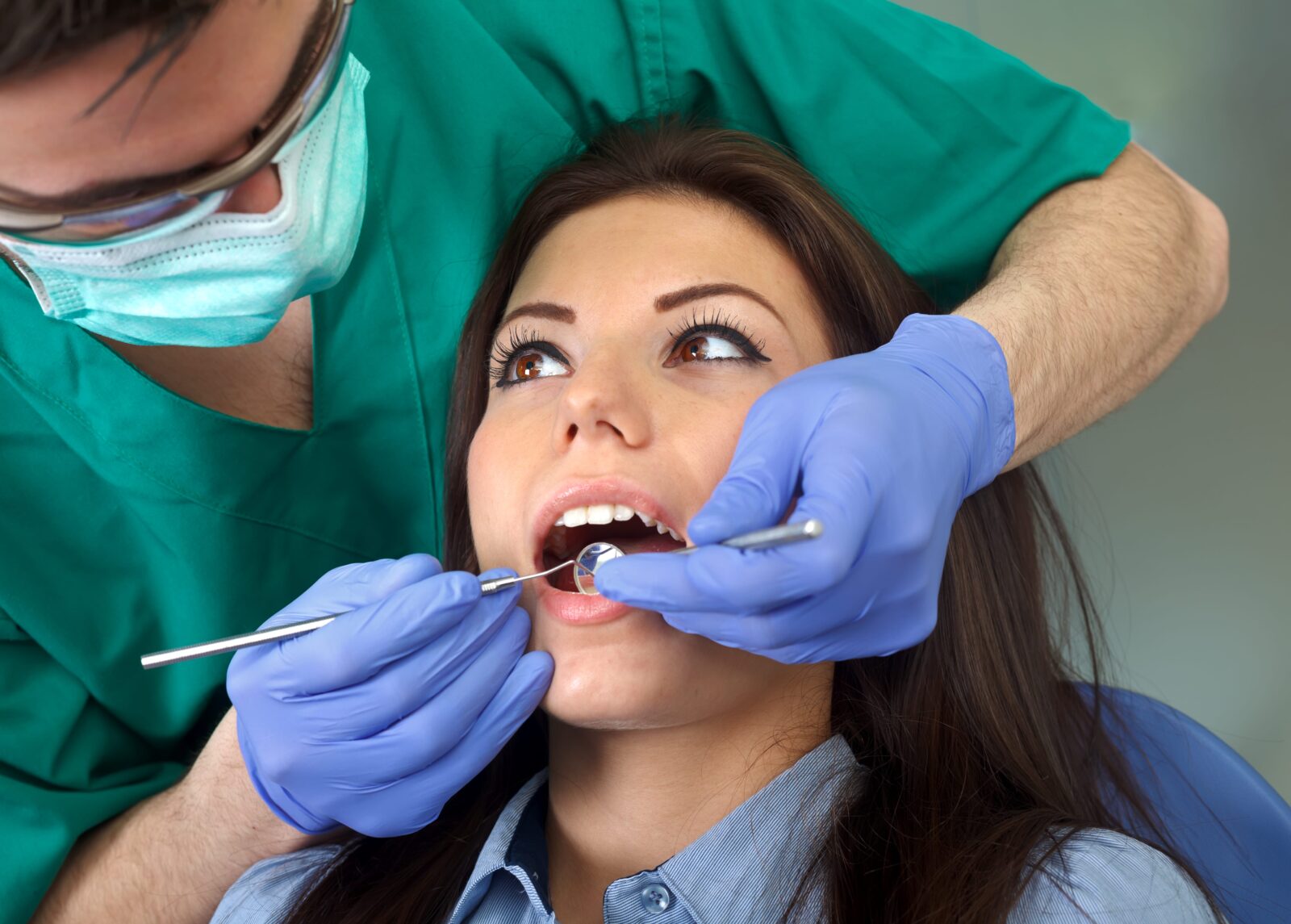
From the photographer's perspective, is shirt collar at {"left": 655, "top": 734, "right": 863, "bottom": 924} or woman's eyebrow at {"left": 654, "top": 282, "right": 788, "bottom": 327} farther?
woman's eyebrow at {"left": 654, "top": 282, "right": 788, "bottom": 327}

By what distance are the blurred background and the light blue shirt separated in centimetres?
108

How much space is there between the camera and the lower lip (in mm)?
1152

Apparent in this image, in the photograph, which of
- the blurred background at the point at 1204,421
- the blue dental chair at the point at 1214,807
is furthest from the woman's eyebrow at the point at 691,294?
the blurred background at the point at 1204,421

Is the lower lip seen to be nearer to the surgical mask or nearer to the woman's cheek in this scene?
the woman's cheek

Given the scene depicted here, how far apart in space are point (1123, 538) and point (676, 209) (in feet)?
4.12

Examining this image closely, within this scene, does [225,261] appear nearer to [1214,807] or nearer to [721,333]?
[721,333]

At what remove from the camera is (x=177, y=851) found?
152 centimetres

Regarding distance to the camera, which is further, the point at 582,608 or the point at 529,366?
the point at 529,366

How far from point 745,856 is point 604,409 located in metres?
0.50

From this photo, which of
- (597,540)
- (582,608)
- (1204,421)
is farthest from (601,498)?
(1204,421)

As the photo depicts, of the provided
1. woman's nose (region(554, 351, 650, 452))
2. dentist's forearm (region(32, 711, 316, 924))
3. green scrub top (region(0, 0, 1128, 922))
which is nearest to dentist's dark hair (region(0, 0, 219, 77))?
woman's nose (region(554, 351, 650, 452))

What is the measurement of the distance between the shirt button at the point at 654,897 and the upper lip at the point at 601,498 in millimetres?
370

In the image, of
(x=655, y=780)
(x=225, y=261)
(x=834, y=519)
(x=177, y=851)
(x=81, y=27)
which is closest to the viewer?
(x=81, y=27)

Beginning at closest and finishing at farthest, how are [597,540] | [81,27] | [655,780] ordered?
[81,27] < [655,780] < [597,540]
